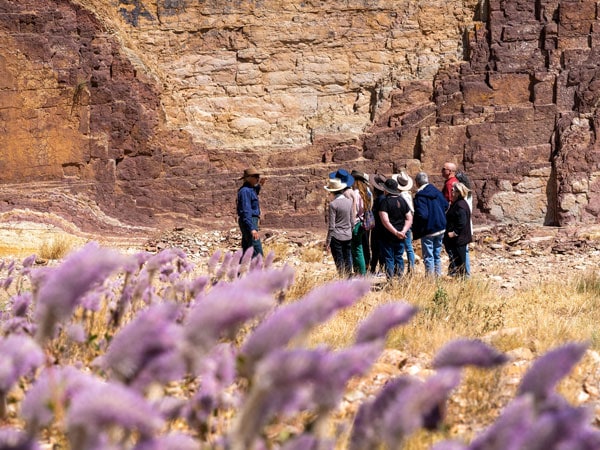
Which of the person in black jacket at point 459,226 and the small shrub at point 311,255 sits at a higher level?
the person in black jacket at point 459,226

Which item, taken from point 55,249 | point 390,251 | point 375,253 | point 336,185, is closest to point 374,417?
point 390,251

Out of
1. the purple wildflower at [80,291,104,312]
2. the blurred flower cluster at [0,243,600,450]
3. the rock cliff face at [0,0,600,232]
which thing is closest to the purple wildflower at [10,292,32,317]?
the purple wildflower at [80,291,104,312]

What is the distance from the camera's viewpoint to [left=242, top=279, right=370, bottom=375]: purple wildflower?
3.95 feet

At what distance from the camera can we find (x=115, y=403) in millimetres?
1045

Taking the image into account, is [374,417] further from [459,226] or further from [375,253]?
[375,253]

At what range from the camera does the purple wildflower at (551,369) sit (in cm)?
130

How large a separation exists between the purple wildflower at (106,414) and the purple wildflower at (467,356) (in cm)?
61

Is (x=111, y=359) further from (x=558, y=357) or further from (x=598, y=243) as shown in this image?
(x=598, y=243)

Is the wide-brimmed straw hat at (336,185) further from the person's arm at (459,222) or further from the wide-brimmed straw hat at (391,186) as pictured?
the person's arm at (459,222)

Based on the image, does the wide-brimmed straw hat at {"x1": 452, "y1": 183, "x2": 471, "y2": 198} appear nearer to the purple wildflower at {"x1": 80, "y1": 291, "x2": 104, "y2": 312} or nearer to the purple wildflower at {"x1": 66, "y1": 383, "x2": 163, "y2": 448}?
the purple wildflower at {"x1": 80, "y1": 291, "x2": 104, "y2": 312}

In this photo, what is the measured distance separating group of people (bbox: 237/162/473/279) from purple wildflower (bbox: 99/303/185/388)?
21.7ft

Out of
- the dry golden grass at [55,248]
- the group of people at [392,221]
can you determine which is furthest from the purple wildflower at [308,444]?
the dry golden grass at [55,248]

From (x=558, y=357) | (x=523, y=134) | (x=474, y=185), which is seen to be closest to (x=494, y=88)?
(x=523, y=134)

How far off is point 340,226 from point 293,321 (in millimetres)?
6997
